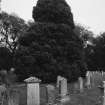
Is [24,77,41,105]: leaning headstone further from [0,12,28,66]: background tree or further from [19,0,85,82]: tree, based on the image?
[0,12,28,66]: background tree

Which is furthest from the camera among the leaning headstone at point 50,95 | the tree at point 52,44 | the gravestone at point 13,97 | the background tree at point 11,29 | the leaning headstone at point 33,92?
the background tree at point 11,29

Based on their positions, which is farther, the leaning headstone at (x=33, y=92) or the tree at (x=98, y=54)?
the tree at (x=98, y=54)

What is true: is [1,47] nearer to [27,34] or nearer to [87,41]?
[27,34]

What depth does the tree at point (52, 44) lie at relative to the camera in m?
28.7

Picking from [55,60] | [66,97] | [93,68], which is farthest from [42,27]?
[93,68]

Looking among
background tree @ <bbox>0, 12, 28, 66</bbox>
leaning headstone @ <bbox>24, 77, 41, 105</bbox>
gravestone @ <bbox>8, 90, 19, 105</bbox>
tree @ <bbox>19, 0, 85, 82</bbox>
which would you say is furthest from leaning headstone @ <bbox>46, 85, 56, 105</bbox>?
background tree @ <bbox>0, 12, 28, 66</bbox>

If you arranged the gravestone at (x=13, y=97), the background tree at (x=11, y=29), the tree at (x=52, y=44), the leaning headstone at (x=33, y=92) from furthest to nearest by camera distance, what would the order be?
the background tree at (x=11, y=29) → the tree at (x=52, y=44) → the leaning headstone at (x=33, y=92) → the gravestone at (x=13, y=97)

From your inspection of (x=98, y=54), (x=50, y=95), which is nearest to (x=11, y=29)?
(x=98, y=54)

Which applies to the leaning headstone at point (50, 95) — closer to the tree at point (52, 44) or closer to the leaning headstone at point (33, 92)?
the leaning headstone at point (33, 92)

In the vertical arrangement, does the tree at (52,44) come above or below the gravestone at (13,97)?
above

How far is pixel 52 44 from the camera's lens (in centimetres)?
3067

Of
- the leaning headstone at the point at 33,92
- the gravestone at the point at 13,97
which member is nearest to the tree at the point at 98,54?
the leaning headstone at the point at 33,92

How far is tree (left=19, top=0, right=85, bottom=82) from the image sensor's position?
2869cm

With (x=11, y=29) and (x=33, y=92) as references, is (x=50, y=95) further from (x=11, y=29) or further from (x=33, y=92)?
(x=11, y=29)
